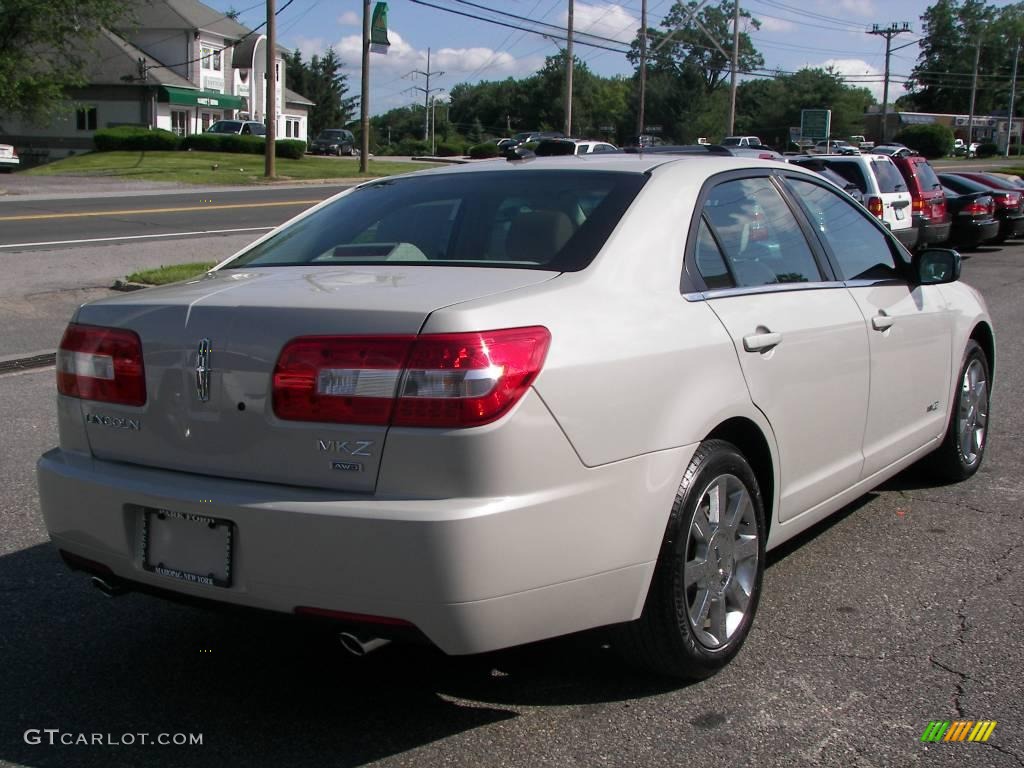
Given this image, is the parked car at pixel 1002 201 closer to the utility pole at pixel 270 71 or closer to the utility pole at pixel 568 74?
the utility pole at pixel 270 71

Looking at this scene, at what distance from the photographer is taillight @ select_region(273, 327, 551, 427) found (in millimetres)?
2918

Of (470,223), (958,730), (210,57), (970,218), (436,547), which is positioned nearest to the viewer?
(436,547)

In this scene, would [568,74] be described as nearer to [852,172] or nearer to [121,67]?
[121,67]

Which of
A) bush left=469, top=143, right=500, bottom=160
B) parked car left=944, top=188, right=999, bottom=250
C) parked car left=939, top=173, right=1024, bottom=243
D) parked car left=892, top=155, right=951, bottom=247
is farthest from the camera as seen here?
bush left=469, top=143, right=500, bottom=160

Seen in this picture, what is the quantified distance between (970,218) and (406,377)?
2057 cm

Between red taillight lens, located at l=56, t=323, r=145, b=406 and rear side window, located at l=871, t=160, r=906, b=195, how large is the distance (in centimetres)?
1541

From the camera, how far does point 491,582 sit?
2.91 m

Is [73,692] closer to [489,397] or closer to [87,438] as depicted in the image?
[87,438]

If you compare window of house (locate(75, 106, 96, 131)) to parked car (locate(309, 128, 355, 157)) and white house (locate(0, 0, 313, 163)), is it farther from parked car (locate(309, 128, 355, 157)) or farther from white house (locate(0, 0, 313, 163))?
parked car (locate(309, 128, 355, 157))

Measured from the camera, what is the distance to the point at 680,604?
3.42 meters

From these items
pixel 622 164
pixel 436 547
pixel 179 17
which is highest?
pixel 179 17

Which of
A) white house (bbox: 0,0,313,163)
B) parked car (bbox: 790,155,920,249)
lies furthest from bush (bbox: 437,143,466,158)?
parked car (bbox: 790,155,920,249)

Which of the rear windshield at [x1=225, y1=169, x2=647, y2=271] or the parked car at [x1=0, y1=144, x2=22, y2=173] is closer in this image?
the rear windshield at [x1=225, y1=169, x2=647, y2=271]

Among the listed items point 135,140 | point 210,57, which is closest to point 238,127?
point 135,140
